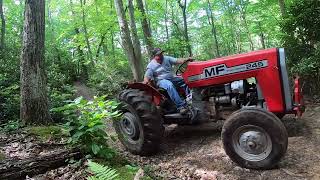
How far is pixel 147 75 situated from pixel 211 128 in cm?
165

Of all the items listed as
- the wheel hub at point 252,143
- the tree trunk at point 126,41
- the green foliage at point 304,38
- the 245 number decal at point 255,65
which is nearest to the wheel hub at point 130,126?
the wheel hub at point 252,143

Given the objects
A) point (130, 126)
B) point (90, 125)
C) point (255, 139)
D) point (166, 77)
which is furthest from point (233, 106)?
point (90, 125)

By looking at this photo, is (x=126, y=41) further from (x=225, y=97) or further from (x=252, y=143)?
(x=252, y=143)

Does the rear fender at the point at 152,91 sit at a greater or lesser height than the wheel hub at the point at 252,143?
greater

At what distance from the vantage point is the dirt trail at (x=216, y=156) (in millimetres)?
4492

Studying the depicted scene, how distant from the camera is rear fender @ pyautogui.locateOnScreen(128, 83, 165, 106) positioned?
19.3ft

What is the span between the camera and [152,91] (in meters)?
5.92

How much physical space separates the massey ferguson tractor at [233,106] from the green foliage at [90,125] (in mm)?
1439

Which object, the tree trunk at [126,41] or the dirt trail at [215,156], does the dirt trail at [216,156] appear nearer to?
the dirt trail at [215,156]

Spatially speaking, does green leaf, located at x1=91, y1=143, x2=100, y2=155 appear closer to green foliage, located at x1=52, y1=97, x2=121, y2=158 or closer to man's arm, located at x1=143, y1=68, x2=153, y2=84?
green foliage, located at x1=52, y1=97, x2=121, y2=158

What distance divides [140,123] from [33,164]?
2268 millimetres

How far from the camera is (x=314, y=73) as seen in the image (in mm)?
7691

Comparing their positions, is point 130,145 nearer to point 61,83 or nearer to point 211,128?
point 211,128

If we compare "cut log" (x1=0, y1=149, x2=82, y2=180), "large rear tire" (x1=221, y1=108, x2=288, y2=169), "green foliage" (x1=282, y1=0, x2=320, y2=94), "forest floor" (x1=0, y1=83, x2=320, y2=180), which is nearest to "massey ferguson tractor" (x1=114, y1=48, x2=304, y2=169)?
"large rear tire" (x1=221, y1=108, x2=288, y2=169)
